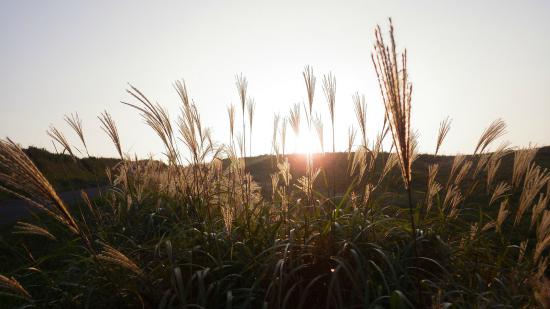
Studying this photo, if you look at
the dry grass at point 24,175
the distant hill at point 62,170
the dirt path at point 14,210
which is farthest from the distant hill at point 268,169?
the dry grass at point 24,175

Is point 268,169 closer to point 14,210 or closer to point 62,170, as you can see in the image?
point 62,170

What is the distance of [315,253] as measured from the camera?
3.32 metres

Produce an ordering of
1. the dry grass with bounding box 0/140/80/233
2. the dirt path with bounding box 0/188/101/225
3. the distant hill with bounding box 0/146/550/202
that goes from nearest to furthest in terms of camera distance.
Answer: the dry grass with bounding box 0/140/80/233 → the dirt path with bounding box 0/188/101/225 → the distant hill with bounding box 0/146/550/202

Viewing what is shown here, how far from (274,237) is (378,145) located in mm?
1031

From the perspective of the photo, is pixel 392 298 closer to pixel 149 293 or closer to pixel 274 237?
pixel 274 237

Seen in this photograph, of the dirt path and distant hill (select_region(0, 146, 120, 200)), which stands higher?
→ distant hill (select_region(0, 146, 120, 200))

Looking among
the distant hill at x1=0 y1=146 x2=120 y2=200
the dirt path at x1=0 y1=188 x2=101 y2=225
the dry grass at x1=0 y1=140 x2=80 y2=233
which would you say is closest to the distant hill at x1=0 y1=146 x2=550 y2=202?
the distant hill at x1=0 y1=146 x2=120 y2=200

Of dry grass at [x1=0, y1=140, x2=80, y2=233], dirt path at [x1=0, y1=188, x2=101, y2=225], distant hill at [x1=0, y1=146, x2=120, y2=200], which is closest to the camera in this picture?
dry grass at [x1=0, y1=140, x2=80, y2=233]

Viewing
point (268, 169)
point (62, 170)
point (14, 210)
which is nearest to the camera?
point (14, 210)

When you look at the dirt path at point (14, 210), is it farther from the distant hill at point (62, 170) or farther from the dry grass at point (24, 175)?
the dry grass at point (24, 175)

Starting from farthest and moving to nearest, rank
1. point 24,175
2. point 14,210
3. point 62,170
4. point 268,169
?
point 62,170 < point 268,169 < point 14,210 < point 24,175

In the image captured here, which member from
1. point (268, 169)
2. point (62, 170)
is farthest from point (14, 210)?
point (268, 169)

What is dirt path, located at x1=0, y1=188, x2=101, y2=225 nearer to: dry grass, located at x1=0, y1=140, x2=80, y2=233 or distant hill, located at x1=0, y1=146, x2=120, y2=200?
distant hill, located at x1=0, y1=146, x2=120, y2=200

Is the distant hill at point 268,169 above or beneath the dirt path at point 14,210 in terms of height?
above
